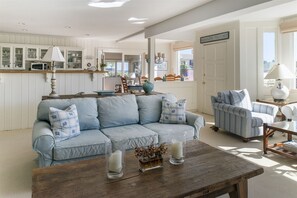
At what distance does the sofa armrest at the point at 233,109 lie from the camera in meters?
3.90

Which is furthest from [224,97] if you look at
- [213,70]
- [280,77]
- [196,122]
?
[213,70]

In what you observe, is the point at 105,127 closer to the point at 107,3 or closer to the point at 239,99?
the point at 107,3

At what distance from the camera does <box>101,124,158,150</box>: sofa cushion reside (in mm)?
2646

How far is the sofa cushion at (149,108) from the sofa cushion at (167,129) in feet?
0.49

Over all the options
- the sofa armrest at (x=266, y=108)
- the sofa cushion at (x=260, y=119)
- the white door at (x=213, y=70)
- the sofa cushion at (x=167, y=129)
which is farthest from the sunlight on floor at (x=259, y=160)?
the white door at (x=213, y=70)

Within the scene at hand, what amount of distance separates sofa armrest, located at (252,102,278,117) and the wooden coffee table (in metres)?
2.88

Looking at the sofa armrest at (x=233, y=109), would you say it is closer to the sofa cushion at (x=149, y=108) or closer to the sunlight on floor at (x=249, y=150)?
the sunlight on floor at (x=249, y=150)

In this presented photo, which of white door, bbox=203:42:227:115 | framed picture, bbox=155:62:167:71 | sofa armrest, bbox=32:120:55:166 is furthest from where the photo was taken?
framed picture, bbox=155:62:167:71

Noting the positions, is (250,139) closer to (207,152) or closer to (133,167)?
(207,152)

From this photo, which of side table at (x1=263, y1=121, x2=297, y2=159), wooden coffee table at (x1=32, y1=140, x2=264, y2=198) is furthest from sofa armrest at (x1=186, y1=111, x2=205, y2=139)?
wooden coffee table at (x1=32, y1=140, x2=264, y2=198)

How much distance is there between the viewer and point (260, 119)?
4.01m

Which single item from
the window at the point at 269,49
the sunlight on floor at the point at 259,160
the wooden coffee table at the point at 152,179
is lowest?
the sunlight on floor at the point at 259,160

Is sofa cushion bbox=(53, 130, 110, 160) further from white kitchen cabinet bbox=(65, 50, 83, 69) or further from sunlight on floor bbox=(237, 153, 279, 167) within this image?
white kitchen cabinet bbox=(65, 50, 83, 69)

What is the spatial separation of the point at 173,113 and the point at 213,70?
3.41 metres
